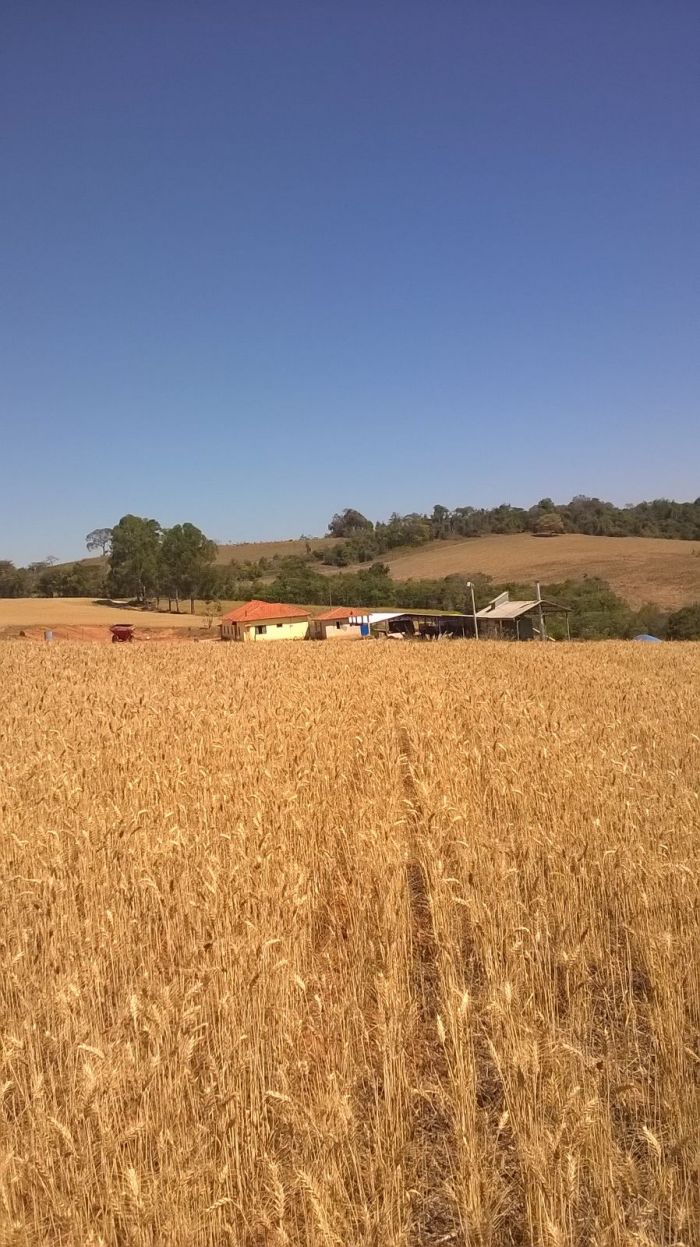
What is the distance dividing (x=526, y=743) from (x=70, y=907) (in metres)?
4.83

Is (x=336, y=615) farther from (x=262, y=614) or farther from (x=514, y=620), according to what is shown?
(x=514, y=620)

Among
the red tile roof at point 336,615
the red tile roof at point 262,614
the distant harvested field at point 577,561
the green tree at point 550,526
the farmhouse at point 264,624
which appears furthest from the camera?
the green tree at point 550,526

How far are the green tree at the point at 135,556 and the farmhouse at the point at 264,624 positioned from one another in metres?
42.0

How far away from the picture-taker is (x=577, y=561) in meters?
84.8

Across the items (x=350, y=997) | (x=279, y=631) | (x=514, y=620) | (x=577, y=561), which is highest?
(x=577, y=561)

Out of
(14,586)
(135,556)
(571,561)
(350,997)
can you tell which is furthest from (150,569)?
(350,997)

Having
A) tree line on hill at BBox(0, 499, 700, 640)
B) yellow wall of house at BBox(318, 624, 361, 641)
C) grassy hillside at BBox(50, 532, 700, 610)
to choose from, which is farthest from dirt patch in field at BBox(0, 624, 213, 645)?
grassy hillside at BBox(50, 532, 700, 610)

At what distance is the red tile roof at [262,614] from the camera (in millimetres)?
49906

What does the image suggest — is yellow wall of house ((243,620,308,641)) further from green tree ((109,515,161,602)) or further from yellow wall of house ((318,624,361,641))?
green tree ((109,515,161,602))

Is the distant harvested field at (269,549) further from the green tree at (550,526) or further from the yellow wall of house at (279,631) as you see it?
the yellow wall of house at (279,631)

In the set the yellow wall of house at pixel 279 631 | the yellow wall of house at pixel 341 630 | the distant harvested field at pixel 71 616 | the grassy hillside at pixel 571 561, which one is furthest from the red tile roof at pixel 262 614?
the grassy hillside at pixel 571 561

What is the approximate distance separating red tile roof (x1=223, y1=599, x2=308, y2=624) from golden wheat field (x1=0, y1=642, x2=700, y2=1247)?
4255cm

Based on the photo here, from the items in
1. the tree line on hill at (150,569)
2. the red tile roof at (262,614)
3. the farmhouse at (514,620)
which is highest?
the tree line on hill at (150,569)

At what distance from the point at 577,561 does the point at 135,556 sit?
174 ft
